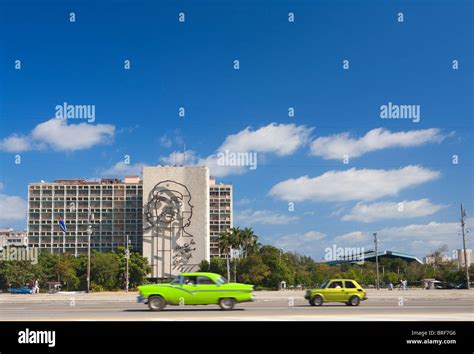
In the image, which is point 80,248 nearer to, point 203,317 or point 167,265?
point 167,265

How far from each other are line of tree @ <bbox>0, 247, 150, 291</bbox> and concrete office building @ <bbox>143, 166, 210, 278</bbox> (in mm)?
31299

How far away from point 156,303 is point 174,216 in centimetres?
10710

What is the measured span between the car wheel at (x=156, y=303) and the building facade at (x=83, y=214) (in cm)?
11677

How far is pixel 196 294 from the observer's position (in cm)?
2220

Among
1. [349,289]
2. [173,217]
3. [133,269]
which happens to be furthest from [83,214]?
[349,289]

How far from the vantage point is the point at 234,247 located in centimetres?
9300

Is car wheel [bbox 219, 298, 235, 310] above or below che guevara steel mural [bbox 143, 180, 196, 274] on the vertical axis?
below

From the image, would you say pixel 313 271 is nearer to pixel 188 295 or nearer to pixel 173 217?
pixel 188 295

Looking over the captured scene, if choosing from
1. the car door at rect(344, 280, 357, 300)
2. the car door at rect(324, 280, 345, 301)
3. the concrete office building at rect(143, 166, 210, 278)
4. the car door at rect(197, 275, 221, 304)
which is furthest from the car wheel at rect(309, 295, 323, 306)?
the concrete office building at rect(143, 166, 210, 278)

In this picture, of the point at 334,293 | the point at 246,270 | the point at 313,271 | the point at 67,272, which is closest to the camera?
the point at 334,293

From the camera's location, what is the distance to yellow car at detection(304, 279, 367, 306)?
2548cm

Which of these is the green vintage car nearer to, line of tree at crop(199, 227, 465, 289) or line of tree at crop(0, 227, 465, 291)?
line of tree at crop(0, 227, 465, 291)

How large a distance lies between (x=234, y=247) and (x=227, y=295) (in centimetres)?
7135
